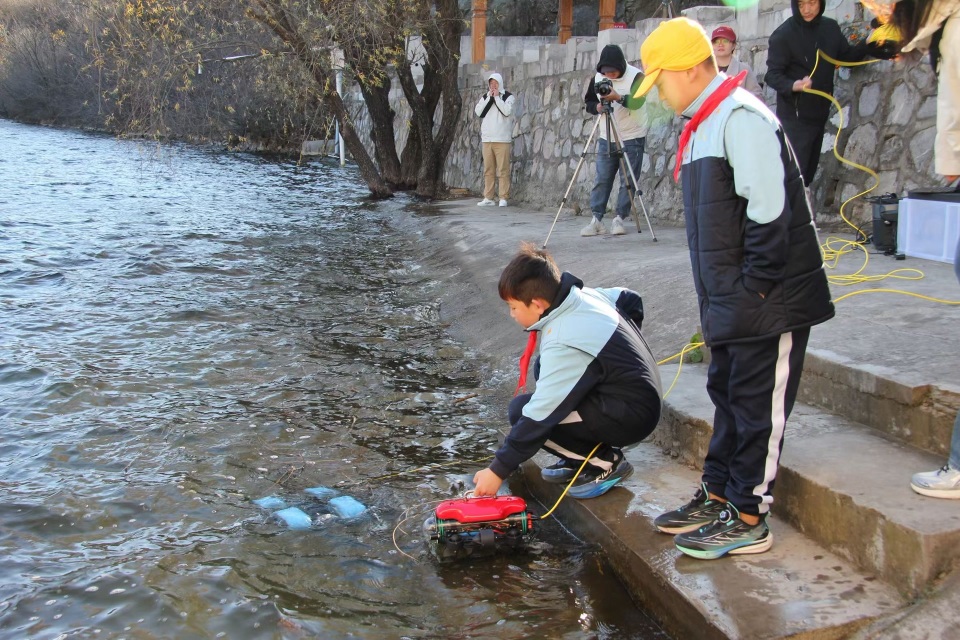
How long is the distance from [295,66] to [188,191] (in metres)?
5.62

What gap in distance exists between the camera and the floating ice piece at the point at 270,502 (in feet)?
13.7

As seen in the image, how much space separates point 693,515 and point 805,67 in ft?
15.8

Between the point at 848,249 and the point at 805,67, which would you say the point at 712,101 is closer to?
the point at 848,249

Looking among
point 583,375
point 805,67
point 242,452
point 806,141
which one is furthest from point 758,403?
point 805,67

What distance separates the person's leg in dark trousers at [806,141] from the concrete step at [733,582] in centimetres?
400

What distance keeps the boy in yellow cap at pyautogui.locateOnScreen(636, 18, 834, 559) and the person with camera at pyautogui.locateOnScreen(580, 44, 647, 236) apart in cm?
556

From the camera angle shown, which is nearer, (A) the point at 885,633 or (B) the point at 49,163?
(A) the point at 885,633

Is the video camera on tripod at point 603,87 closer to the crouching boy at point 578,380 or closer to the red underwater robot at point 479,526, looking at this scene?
the crouching boy at point 578,380

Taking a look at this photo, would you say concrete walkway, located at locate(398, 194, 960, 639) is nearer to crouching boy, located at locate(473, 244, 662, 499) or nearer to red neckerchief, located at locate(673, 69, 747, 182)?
crouching boy, located at locate(473, 244, 662, 499)

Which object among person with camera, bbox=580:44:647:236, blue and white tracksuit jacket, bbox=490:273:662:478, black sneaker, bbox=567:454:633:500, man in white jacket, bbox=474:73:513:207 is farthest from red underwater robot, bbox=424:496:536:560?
man in white jacket, bbox=474:73:513:207

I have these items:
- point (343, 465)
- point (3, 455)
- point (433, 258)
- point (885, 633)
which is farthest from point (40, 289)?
point (885, 633)

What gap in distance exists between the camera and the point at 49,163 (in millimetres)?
22094

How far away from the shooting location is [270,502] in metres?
4.22

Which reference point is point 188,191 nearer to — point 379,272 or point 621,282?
point 379,272
